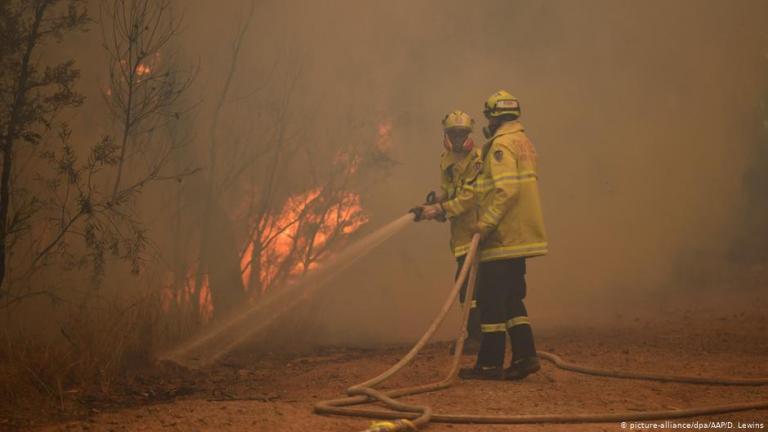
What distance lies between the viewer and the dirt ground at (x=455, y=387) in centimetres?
378

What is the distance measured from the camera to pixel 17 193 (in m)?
6.66

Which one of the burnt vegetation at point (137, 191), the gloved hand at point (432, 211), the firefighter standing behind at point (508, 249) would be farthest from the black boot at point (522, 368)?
the burnt vegetation at point (137, 191)

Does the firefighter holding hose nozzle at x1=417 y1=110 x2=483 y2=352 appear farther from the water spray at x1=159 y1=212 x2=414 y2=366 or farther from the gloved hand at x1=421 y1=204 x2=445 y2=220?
the water spray at x1=159 y1=212 x2=414 y2=366

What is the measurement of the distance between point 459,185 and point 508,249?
3.56 ft

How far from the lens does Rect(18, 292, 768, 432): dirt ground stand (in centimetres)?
378

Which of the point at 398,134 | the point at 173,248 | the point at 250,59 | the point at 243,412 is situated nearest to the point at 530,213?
the point at 243,412

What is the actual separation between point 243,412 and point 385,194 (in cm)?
1030

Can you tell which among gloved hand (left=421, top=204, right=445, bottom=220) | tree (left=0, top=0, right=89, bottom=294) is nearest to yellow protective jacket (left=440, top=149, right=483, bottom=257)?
gloved hand (left=421, top=204, right=445, bottom=220)

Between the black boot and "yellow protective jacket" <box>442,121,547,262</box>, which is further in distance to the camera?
"yellow protective jacket" <box>442,121,547,262</box>

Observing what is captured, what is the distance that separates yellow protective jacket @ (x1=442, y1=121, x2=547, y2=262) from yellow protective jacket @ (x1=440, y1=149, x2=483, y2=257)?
0.32m

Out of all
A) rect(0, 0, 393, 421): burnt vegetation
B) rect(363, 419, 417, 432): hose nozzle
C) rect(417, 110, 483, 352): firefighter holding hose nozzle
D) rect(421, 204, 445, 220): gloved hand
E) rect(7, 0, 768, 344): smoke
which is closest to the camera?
rect(363, 419, 417, 432): hose nozzle

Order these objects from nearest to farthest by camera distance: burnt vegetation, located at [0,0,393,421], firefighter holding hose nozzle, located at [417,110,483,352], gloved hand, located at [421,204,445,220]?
burnt vegetation, located at [0,0,393,421], gloved hand, located at [421,204,445,220], firefighter holding hose nozzle, located at [417,110,483,352]

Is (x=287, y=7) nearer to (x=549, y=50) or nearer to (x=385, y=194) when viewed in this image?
(x=385, y=194)

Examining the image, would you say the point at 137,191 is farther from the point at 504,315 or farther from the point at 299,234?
the point at 299,234
